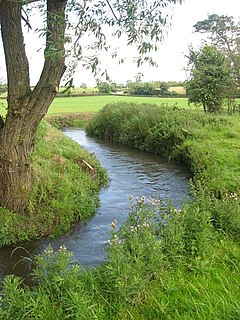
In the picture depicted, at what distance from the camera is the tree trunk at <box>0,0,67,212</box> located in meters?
6.64

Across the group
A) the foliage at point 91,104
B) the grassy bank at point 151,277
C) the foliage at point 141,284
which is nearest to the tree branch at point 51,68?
the grassy bank at point 151,277

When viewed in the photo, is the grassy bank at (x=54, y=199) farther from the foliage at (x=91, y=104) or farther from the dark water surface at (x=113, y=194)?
the foliage at (x=91, y=104)

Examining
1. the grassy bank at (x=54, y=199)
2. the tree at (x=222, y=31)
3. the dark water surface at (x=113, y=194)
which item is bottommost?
the dark water surface at (x=113, y=194)

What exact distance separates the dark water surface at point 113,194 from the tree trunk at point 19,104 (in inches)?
49.7

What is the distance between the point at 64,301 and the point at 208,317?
154 centimetres

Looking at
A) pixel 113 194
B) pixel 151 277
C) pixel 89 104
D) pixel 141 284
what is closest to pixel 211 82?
pixel 113 194

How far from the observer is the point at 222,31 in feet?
122

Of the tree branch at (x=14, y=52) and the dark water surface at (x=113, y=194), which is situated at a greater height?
the tree branch at (x=14, y=52)

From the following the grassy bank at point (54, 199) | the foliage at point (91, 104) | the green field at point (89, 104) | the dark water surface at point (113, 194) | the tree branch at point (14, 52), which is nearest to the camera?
the tree branch at point (14, 52)

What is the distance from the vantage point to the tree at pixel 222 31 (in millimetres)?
33294

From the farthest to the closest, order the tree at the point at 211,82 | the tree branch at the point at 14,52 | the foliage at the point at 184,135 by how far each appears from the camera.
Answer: the tree at the point at 211,82 → the foliage at the point at 184,135 → the tree branch at the point at 14,52

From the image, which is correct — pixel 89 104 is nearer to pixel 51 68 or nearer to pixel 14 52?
pixel 14 52

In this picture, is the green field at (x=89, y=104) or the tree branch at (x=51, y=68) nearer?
the tree branch at (x=51, y=68)

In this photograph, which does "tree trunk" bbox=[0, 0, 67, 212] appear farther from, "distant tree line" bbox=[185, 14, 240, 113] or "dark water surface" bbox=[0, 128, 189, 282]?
"distant tree line" bbox=[185, 14, 240, 113]
